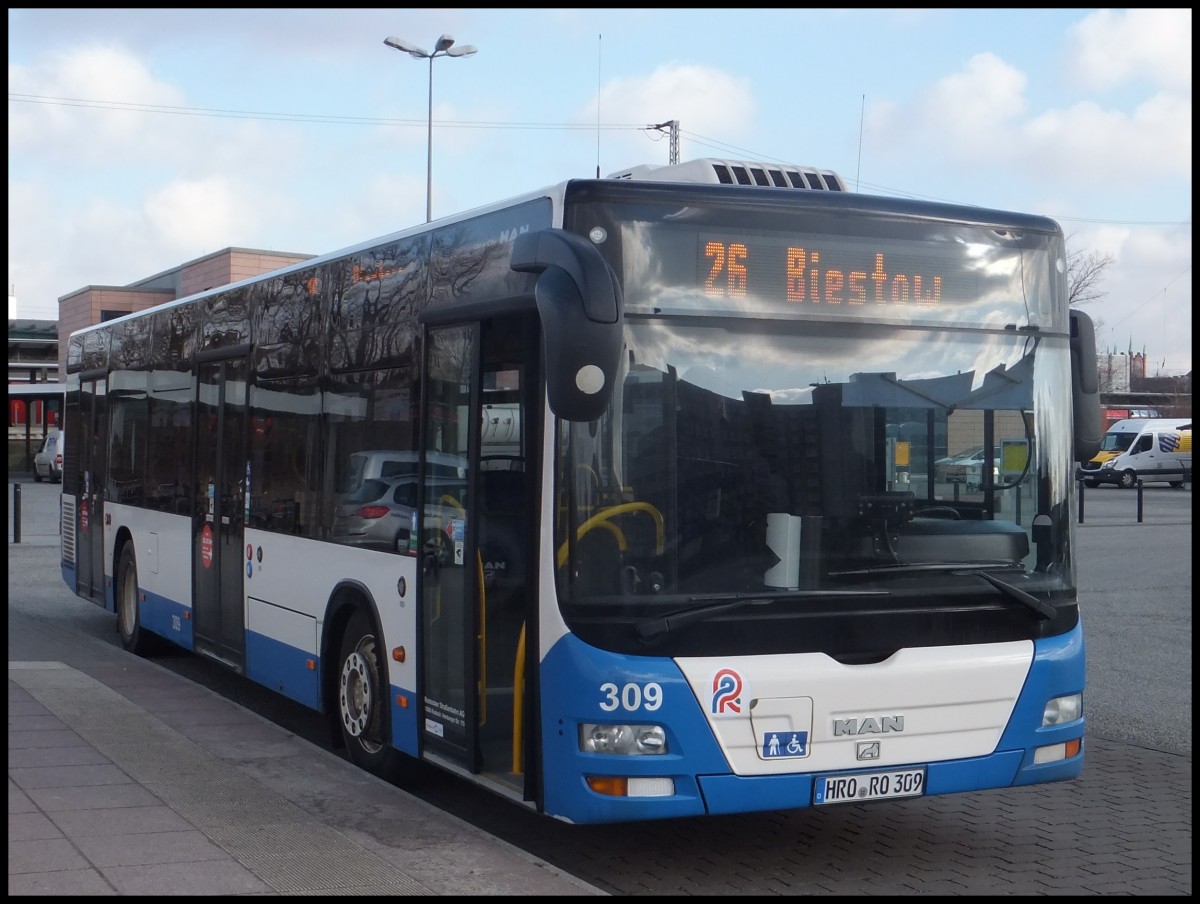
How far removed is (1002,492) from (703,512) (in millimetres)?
1437

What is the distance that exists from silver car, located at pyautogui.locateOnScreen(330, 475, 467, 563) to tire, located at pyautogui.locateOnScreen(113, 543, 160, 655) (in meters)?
5.06

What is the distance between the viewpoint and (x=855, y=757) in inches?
233

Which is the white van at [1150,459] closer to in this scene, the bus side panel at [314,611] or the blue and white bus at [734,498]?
the bus side panel at [314,611]

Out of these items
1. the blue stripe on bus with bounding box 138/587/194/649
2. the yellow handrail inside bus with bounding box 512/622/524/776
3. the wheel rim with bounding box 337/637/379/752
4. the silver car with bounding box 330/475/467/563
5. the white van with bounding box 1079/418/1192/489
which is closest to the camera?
the yellow handrail inside bus with bounding box 512/622/524/776

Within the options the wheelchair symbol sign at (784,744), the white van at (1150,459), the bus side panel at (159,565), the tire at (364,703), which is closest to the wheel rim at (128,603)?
the bus side panel at (159,565)

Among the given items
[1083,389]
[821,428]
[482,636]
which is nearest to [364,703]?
[482,636]

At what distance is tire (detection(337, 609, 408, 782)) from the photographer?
25.0 feet

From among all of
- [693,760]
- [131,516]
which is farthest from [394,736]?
[131,516]

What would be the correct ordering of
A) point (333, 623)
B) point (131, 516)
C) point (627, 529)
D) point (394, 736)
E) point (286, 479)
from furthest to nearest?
point (131, 516) < point (286, 479) < point (333, 623) < point (394, 736) < point (627, 529)

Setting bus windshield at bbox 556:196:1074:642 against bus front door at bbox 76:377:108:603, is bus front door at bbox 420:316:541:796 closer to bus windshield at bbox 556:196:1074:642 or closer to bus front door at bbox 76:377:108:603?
bus windshield at bbox 556:196:1074:642

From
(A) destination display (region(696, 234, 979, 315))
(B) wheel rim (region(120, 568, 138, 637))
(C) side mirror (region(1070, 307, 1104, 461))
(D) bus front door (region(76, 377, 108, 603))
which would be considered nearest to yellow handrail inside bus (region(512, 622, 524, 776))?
(A) destination display (region(696, 234, 979, 315))

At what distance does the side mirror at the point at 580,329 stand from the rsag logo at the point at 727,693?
1198mm

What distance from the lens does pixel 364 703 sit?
788 centimetres

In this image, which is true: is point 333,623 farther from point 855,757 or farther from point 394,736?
point 855,757
